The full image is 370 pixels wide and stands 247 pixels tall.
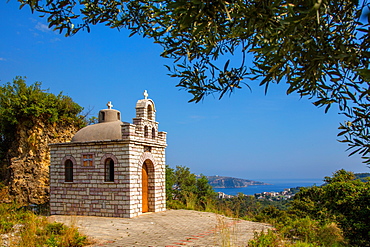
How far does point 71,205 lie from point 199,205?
687 centimetres

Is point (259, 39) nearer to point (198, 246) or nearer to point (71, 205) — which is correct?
point (198, 246)

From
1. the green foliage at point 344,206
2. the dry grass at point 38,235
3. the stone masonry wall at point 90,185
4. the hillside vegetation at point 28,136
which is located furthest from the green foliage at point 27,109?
the green foliage at point 344,206

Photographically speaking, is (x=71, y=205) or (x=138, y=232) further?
(x=71, y=205)

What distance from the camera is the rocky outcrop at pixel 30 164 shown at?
1869 centimetres

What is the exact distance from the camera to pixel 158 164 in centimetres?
1577

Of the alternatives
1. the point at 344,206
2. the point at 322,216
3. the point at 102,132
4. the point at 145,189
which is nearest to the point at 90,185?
the point at 102,132

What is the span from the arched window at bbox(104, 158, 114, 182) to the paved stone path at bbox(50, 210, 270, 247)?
1.63m

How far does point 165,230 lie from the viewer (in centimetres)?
1081

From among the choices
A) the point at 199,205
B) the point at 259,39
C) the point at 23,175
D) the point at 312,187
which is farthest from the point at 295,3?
the point at 23,175

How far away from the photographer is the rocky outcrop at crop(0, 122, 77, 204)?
18688mm

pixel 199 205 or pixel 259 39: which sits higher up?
pixel 259 39

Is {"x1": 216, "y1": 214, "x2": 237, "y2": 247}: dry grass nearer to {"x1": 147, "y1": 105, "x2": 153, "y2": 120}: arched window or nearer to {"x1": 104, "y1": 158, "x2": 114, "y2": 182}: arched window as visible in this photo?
{"x1": 104, "y1": 158, "x2": 114, "y2": 182}: arched window

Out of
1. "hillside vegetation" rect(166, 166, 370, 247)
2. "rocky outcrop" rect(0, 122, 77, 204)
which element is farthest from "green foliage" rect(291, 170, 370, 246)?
"rocky outcrop" rect(0, 122, 77, 204)

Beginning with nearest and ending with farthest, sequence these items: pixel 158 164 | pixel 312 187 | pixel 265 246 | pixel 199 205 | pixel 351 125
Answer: pixel 351 125 → pixel 265 246 → pixel 312 187 → pixel 158 164 → pixel 199 205
